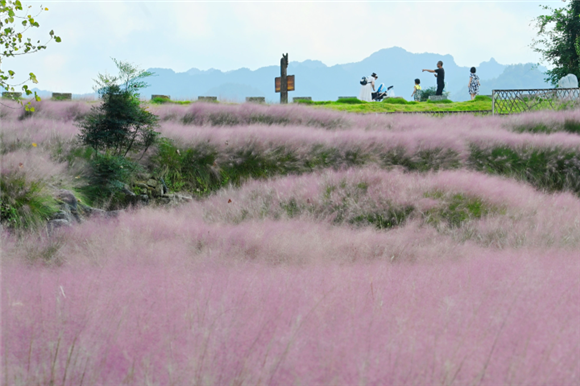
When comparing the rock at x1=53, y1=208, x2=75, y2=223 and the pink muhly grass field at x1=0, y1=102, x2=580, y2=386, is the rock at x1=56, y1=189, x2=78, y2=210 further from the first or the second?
the pink muhly grass field at x1=0, y1=102, x2=580, y2=386

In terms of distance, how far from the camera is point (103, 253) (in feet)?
9.87

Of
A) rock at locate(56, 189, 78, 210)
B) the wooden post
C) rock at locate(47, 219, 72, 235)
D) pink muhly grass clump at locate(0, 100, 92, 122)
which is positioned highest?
the wooden post

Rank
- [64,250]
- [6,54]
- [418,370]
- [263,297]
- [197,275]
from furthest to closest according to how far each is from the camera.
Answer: [6,54], [64,250], [197,275], [263,297], [418,370]

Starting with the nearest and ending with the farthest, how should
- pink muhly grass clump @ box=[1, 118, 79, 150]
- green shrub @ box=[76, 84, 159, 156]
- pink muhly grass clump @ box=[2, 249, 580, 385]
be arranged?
pink muhly grass clump @ box=[2, 249, 580, 385] < green shrub @ box=[76, 84, 159, 156] < pink muhly grass clump @ box=[1, 118, 79, 150]

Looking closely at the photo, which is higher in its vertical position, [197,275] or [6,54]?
[6,54]

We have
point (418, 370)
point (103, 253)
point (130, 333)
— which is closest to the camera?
point (418, 370)

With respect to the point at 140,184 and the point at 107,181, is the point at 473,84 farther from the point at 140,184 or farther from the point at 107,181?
the point at 107,181

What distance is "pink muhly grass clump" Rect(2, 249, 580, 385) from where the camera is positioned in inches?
52.7

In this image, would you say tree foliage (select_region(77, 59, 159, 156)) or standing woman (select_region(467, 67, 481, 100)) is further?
standing woman (select_region(467, 67, 481, 100))

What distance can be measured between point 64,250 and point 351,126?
24.2 feet

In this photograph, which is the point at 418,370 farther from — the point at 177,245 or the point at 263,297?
the point at 177,245

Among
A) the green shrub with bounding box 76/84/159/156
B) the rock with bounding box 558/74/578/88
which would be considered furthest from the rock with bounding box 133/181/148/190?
the rock with bounding box 558/74/578/88

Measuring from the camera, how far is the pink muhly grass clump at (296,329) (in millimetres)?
1340

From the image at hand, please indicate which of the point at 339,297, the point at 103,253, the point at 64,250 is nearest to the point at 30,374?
the point at 339,297
